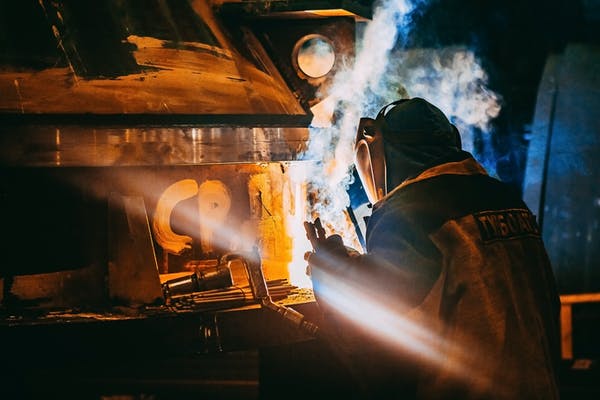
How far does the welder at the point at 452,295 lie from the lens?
2.49 m

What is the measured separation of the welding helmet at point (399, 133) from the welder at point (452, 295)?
0.20 metres

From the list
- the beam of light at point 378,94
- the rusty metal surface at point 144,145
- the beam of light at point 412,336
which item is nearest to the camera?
the beam of light at point 412,336

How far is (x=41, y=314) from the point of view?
15.3 ft

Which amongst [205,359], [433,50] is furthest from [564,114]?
[205,359]

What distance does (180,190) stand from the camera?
587cm

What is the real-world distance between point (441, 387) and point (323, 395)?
3039 millimetres

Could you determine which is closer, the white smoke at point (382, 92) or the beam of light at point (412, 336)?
the beam of light at point (412, 336)

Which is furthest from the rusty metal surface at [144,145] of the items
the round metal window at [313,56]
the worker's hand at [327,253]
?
the worker's hand at [327,253]

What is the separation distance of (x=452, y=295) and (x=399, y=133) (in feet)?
3.19

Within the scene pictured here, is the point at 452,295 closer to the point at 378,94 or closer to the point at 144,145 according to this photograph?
the point at 144,145

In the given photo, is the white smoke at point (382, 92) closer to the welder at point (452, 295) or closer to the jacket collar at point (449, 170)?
the jacket collar at point (449, 170)

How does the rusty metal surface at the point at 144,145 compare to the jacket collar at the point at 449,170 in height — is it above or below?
above

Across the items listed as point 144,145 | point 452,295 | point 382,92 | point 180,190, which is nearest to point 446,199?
point 452,295

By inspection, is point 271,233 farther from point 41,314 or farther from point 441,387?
point 441,387
